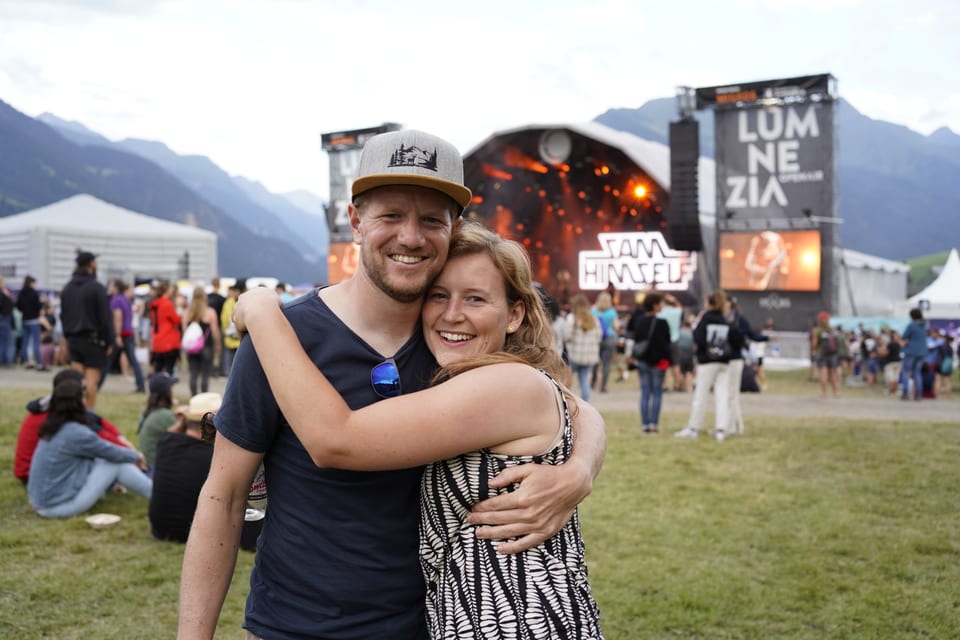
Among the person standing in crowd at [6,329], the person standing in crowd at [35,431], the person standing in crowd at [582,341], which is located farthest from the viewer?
the person standing in crowd at [6,329]

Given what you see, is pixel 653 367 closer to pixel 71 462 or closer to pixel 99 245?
pixel 71 462

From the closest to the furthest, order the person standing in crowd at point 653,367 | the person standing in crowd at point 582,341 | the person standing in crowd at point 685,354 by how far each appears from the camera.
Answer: the person standing in crowd at point 653,367, the person standing in crowd at point 582,341, the person standing in crowd at point 685,354

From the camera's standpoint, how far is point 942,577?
523cm

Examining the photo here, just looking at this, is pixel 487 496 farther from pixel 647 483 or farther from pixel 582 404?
pixel 647 483

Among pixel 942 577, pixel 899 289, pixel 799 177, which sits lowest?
pixel 942 577

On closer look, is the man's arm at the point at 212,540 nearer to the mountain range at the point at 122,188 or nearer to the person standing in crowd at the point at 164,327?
the person standing in crowd at the point at 164,327

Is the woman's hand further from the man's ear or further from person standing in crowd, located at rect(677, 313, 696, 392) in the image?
person standing in crowd, located at rect(677, 313, 696, 392)

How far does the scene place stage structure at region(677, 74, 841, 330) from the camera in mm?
23141

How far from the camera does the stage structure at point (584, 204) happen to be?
2784 cm

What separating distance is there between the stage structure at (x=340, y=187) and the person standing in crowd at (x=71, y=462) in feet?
84.9

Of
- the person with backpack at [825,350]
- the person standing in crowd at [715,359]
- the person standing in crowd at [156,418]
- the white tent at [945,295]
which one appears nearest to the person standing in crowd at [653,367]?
the person standing in crowd at [715,359]

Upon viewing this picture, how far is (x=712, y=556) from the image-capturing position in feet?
18.4

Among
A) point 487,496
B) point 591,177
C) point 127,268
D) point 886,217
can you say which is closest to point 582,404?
point 487,496

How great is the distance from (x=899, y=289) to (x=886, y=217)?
109784 mm
